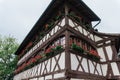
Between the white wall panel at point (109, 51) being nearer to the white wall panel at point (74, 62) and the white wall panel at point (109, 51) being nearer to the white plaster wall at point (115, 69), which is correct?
the white plaster wall at point (115, 69)

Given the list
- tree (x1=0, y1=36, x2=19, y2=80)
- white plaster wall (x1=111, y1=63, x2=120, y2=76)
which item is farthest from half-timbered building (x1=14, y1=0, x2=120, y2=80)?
tree (x1=0, y1=36, x2=19, y2=80)

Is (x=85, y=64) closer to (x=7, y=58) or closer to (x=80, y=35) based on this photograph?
(x=80, y=35)

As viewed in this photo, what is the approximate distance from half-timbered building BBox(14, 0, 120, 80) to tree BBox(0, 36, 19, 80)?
1167 centimetres

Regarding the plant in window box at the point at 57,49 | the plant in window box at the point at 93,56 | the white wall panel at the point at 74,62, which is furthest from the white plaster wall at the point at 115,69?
the plant in window box at the point at 57,49

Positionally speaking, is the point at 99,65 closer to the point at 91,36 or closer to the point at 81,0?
the point at 91,36

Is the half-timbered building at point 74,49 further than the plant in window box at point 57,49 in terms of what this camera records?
No

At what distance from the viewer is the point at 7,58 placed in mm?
27047

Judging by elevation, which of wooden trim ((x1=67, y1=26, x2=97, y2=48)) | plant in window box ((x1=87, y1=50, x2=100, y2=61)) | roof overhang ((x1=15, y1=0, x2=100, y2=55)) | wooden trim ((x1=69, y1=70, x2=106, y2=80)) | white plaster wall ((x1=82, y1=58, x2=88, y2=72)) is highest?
roof overhang ((x1=15, y1=0, x2=100, y2=55))

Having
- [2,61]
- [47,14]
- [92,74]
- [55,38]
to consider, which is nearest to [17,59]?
[2,61]

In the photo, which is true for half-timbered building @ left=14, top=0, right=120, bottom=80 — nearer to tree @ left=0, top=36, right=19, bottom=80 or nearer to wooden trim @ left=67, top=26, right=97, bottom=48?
wooden trim @ left=67, top=26, right=97, bottom=48

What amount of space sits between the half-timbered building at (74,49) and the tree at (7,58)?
1167cm

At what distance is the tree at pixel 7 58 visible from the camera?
2588 centimetres

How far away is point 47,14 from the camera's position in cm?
1513

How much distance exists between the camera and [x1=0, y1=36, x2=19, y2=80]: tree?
84.9 ft
